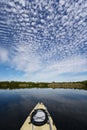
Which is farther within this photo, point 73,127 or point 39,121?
point 73,127

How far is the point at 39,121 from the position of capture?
1568 cm

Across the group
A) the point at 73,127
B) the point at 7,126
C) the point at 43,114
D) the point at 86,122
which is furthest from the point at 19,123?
the point at 86,122

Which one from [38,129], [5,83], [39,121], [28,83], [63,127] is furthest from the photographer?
[28,83]

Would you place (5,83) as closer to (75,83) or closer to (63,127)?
(75,83)

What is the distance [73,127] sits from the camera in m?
20.2

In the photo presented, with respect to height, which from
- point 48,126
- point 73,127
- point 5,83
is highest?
point 5,83

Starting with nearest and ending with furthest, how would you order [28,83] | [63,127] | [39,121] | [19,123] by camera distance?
[39,121]
[63,127]
[19,123]
[28,83]

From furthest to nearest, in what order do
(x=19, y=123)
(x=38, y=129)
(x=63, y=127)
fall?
(x=19, y=123) < (x=63, y=127) < (x=38, y=129)

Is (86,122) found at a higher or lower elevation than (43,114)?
lower

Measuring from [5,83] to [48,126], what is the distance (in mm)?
147318

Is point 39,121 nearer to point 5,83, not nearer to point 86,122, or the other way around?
point 86,122

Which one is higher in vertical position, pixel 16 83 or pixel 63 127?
pixel 16 83

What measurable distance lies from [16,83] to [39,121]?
496 feet

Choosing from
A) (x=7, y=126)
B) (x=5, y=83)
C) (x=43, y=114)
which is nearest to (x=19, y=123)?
(x=7, y=126)
